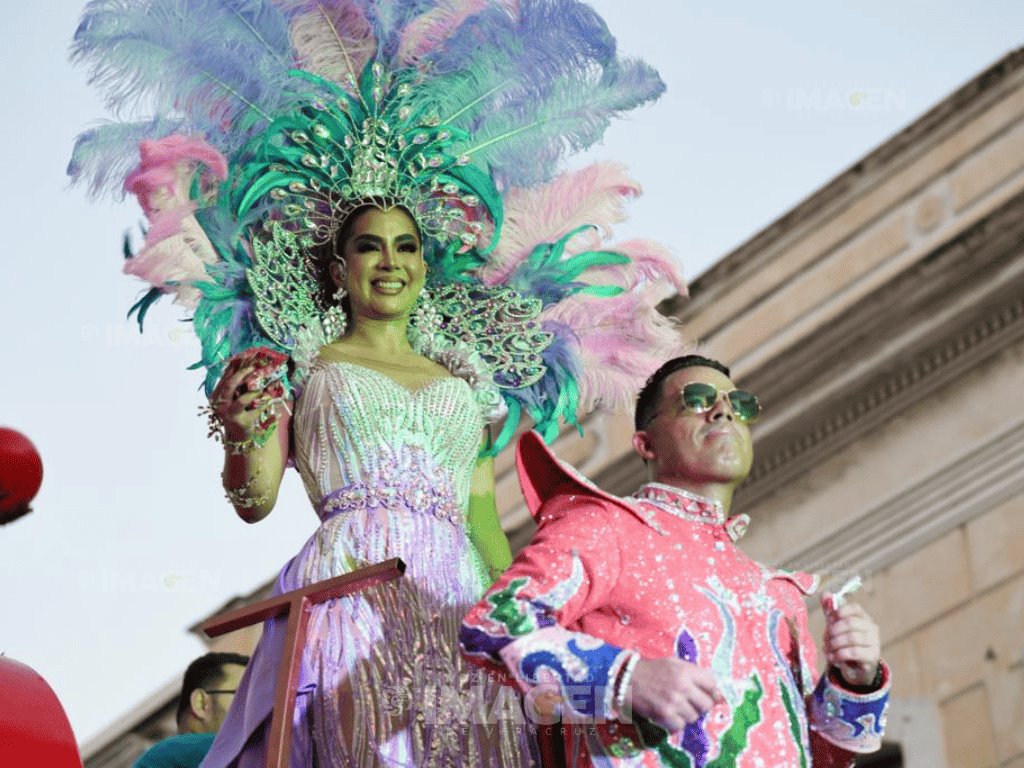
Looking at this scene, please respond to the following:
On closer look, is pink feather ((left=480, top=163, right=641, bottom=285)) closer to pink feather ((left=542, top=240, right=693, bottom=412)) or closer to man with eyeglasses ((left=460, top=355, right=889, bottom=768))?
pink feather ((left=542, top=240, right=693, bottom=412))

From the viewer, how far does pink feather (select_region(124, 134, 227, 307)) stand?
6266 mm

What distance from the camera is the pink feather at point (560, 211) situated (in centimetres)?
662

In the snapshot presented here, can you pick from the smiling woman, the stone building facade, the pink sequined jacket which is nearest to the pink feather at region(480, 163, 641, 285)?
the smiling woman

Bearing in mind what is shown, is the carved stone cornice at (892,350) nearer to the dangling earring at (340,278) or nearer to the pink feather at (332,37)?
the pink feather at (332,37)

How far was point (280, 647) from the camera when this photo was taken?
5594 millimetres

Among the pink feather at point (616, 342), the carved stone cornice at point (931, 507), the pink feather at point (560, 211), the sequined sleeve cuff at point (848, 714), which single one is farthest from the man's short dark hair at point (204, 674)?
the carved stone cornice at point (931, 507)

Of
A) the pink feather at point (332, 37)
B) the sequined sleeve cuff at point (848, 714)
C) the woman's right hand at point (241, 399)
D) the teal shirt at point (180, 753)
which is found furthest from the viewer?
the teal shirt at point (180, 753)

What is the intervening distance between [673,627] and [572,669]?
0.38 m

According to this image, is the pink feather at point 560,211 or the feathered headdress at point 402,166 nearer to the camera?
the feathered headdress at point 402,166

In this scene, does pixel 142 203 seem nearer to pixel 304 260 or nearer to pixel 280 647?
pixel 304 260

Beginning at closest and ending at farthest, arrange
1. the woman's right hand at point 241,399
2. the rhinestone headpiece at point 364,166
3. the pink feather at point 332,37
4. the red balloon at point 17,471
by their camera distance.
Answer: the red balloon at point 17,471
the woman's right hand at point 241,399
the rhinestone headpiece at point 364,166
the pink feather at point 332,37

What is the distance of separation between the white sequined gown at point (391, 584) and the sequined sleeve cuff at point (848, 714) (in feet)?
2.46

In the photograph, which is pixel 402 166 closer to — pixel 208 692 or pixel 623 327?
pixel 623 327

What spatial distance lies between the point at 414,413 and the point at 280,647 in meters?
0.79
